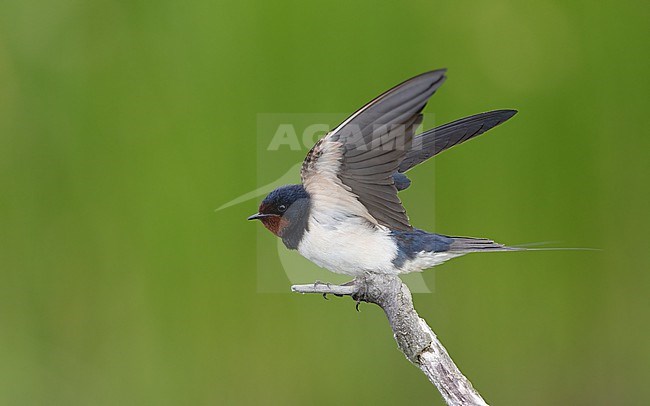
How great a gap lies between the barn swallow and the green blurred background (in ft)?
1.33

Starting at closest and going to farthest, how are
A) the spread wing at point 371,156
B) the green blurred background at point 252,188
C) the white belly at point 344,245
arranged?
the spread wing at point 371,156, the white belly at point 344,245, the green blurred background at point 252,188

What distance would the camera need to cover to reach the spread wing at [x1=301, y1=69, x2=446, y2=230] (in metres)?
0.97

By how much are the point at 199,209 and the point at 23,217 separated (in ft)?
1.01

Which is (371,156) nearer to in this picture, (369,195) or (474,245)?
(369,195)

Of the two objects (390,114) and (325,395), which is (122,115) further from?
(390,114)

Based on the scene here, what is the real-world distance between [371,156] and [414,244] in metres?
0.19

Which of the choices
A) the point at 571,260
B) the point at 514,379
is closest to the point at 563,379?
the point at 514,379

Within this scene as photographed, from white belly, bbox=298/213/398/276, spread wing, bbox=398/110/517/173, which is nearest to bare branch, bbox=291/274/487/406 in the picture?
white belly, bbox=298/213/398/276

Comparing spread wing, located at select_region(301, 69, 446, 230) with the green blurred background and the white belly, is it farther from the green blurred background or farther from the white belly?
the green blurred background

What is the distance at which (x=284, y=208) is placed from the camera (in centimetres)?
115

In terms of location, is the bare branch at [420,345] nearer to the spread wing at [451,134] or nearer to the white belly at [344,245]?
the white belly at [344,245]

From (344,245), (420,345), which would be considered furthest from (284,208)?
(420,345)

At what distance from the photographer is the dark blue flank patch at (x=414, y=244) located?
1.18 metres

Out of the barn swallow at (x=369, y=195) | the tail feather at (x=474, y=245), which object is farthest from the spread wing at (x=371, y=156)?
the tail feather at (x=474, y=245)
